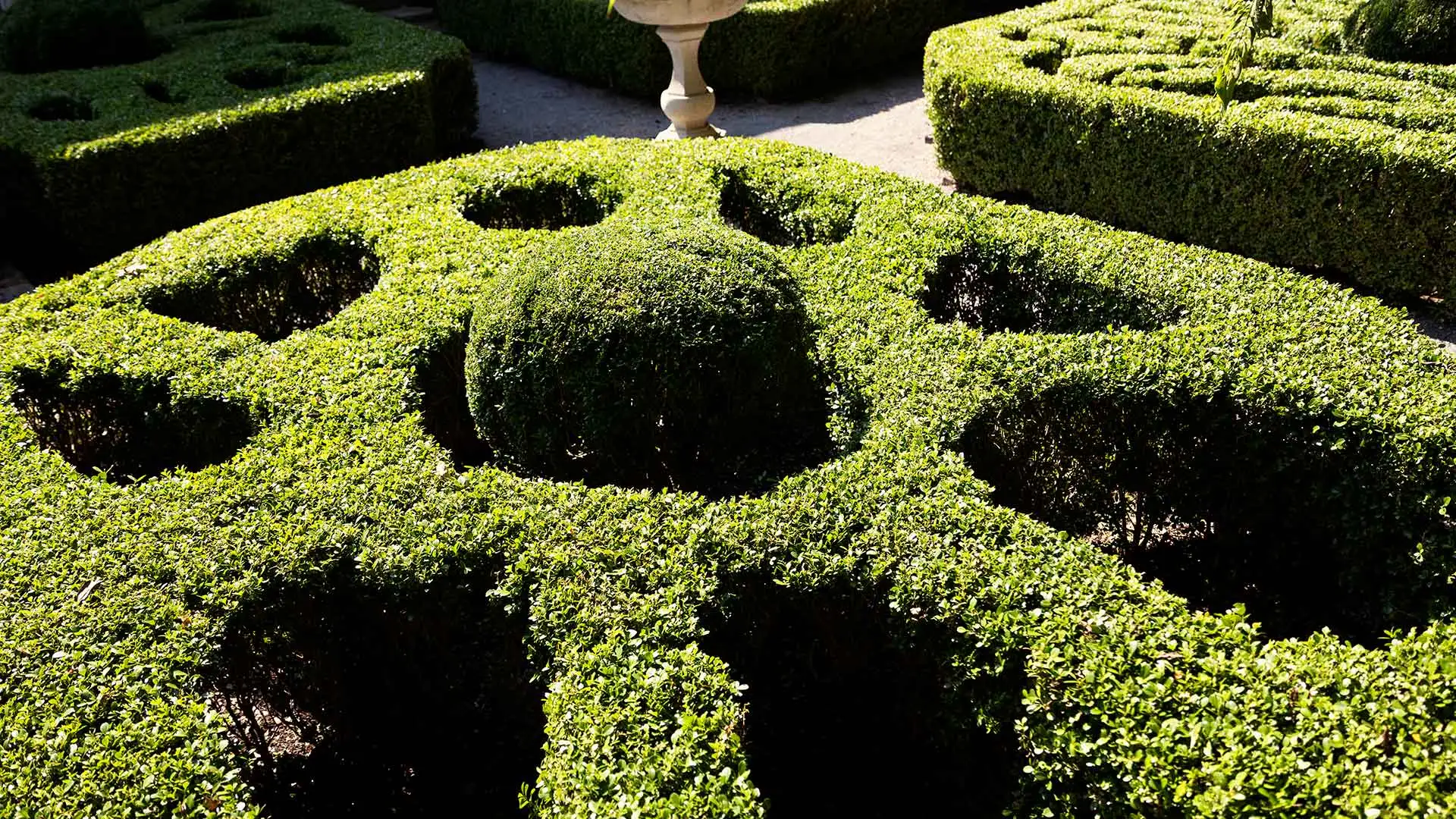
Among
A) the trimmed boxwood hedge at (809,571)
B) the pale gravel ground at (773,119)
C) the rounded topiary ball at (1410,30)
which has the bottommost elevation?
the pale gravel ground at (773,119)

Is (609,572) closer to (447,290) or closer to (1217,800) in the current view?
(1217,800)

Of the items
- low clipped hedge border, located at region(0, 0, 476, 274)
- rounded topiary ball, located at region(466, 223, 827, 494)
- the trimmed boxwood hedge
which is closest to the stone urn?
low clipped hedge border, located at region(0, 0, 476, 274)

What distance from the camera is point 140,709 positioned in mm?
3500

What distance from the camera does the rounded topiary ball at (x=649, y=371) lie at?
470 centimetres

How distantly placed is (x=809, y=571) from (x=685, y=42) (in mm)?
7218

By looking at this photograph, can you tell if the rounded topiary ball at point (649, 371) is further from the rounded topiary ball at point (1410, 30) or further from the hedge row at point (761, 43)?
the hedge row at point (761, 43)

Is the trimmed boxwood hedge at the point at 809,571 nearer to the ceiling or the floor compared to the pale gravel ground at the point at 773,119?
nearer to the ceiling

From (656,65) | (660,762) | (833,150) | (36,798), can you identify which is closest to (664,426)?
(660,762)

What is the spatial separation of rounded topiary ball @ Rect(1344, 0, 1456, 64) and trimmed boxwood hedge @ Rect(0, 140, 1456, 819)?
16.8ft

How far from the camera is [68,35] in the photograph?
1206 cm

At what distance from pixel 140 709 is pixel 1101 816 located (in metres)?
3.07

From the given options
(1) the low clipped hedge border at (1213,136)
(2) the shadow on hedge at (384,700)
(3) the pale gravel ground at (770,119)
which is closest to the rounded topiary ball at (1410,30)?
(1) the low clipped hedge border at (1213,136)

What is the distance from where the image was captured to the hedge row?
13.4 m

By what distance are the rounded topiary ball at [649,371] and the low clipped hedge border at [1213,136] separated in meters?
5.01
